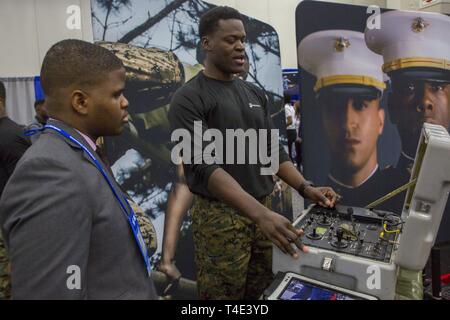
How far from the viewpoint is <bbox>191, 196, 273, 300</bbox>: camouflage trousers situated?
4.91ft

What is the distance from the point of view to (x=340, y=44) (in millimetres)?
2617

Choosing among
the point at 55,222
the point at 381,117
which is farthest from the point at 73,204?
the point at 381,117

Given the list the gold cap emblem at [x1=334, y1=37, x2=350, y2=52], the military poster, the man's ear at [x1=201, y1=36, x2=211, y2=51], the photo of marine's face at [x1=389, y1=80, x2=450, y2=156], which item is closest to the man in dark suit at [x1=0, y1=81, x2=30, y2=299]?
the man's ear at [x1=201, y1=36, x2=211, y2=51]

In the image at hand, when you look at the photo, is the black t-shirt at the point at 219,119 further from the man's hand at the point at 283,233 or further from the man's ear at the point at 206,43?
the man's hand at the point at 283,233

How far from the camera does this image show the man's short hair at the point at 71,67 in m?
0.84

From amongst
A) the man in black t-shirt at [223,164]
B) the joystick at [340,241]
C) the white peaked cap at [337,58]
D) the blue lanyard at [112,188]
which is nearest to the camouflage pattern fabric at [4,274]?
the man in black t-shirt at [223,164]

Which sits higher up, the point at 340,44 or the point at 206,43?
the point at 340,44

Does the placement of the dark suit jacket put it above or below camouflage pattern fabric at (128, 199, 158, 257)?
above

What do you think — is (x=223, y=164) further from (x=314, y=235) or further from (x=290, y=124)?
(x=290, y=124)

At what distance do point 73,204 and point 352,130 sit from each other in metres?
2.39

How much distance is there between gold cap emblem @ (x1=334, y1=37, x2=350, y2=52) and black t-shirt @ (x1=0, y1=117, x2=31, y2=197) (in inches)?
89.0

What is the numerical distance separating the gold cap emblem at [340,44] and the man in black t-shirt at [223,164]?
130cm

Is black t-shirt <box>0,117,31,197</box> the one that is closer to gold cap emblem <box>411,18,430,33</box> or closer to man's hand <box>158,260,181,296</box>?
man's hand <box>158,260,181,296</box>

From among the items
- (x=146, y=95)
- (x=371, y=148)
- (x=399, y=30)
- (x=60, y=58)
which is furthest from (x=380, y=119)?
(x=60, y=58)
